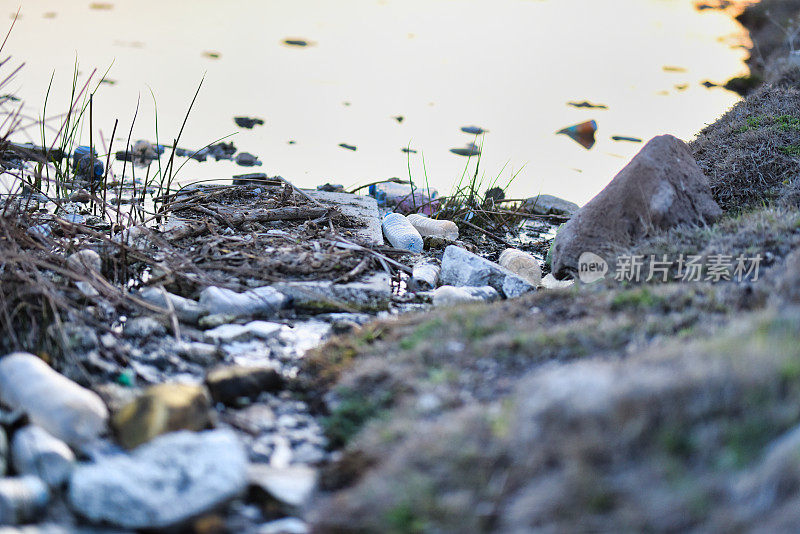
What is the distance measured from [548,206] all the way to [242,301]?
3.74 m

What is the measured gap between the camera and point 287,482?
193cm

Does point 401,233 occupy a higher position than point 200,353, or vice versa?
point 200,353

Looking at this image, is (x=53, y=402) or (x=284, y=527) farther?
(x=53, y=402)

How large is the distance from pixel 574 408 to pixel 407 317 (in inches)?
52.8

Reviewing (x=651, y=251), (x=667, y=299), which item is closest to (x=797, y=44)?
(x=651, y=251)

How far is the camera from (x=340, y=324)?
3.00m

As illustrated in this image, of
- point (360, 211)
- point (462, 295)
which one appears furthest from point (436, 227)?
point (462, 295)

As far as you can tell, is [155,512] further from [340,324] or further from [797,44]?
[797,44]

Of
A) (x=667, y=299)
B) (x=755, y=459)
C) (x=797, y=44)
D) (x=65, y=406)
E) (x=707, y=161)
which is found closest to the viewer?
(x=755, y=459)

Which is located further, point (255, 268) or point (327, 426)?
point (255, 268)

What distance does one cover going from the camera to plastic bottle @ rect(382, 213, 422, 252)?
4535mm

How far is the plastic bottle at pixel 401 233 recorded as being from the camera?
14.9 feet

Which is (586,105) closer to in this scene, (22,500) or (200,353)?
(200,353)

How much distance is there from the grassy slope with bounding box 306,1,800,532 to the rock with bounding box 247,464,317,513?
0.05 metres
